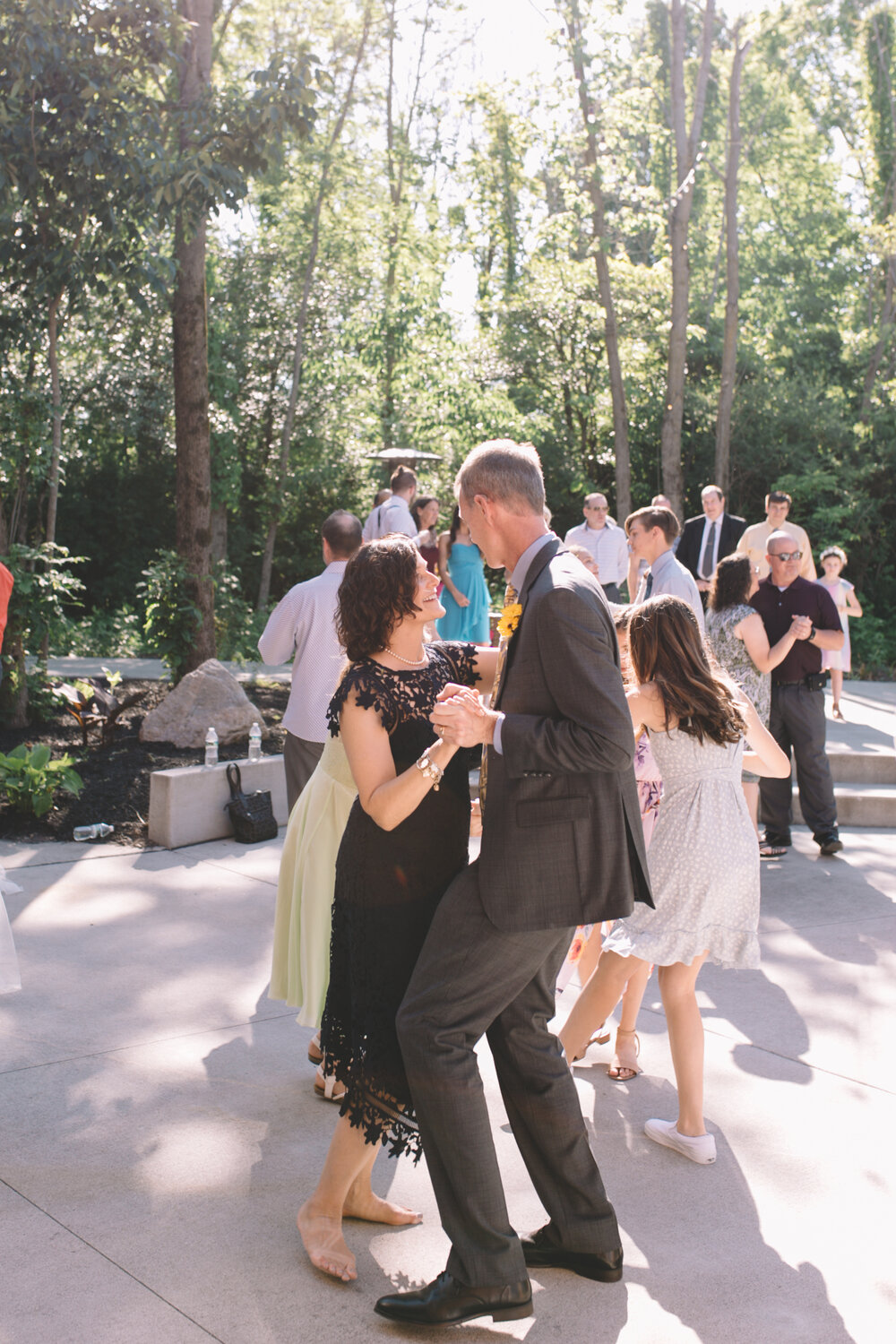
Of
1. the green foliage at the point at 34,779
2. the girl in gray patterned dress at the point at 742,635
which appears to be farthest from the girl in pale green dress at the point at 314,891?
the green foliage at the point at 34,779

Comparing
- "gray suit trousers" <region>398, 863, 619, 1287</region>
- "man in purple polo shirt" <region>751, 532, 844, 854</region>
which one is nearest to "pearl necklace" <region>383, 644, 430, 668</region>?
"gray suit trousers" <region>398, 863, 619, 1287</region>

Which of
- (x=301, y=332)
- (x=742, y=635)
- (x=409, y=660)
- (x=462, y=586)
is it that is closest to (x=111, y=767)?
(x=462, y=586)

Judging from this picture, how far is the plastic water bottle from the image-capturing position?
697 centimetres

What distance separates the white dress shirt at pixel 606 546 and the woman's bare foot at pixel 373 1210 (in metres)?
7.90

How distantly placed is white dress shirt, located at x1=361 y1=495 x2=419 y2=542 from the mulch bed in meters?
1.80

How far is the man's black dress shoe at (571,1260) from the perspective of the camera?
2893 mm

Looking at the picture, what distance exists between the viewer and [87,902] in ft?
19.4

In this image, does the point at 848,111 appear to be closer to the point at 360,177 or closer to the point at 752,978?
the point at 360,177

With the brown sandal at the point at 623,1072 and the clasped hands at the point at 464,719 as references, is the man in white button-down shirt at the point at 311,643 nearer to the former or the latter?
the brown sandal at the point at 623,1072

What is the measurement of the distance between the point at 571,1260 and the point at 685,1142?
2.67ft


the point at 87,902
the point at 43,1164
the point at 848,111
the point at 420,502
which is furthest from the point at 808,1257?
the point at 848,111

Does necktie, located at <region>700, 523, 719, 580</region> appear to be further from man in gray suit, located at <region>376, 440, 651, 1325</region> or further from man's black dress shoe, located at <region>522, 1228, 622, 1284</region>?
man's black dress shoe, located at <region>522, 1228, 622, 1284</region>

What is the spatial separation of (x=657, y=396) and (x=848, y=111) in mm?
13029

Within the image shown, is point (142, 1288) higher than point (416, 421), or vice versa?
point (416, 421)
